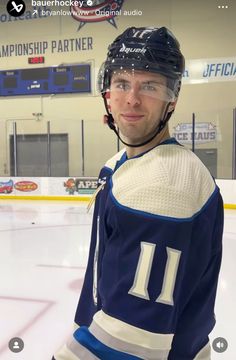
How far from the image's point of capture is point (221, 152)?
730 centimetres

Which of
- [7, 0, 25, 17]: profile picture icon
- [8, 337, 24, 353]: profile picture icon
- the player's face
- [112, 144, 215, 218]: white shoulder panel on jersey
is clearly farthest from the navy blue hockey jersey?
[7, 0, 25, 17]: profile picture icon

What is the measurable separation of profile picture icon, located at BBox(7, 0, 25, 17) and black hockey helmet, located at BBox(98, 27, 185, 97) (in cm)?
973

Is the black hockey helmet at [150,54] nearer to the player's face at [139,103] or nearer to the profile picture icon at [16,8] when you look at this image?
the player's face at [139,103]

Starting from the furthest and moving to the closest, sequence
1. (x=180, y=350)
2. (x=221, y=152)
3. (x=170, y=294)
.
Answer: (x=221, y=152) → (x=180, y=350) → (x=170, y=294)

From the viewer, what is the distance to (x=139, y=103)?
728 mm

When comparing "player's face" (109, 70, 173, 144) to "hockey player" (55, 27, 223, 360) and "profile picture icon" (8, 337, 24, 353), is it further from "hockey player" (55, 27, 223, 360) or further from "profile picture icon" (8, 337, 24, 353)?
"profile picture icon" (8, 337, 24, 353)

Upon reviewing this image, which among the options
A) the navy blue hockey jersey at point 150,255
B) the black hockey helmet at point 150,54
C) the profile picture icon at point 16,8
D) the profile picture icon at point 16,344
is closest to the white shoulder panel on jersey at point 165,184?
the navy blue hockey jersey at point 150,255

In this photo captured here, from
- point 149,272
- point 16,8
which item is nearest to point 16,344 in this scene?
point 149,272

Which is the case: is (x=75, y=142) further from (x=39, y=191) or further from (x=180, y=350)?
(x=180, y=350)

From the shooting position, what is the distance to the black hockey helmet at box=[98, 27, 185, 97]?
717mm

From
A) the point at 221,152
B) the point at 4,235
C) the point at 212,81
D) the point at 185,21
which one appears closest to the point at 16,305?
the point at 4,235

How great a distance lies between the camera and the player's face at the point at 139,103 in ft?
2.38

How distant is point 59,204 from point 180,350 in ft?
22.6

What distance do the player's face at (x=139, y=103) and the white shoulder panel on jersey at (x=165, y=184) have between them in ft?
0.30
